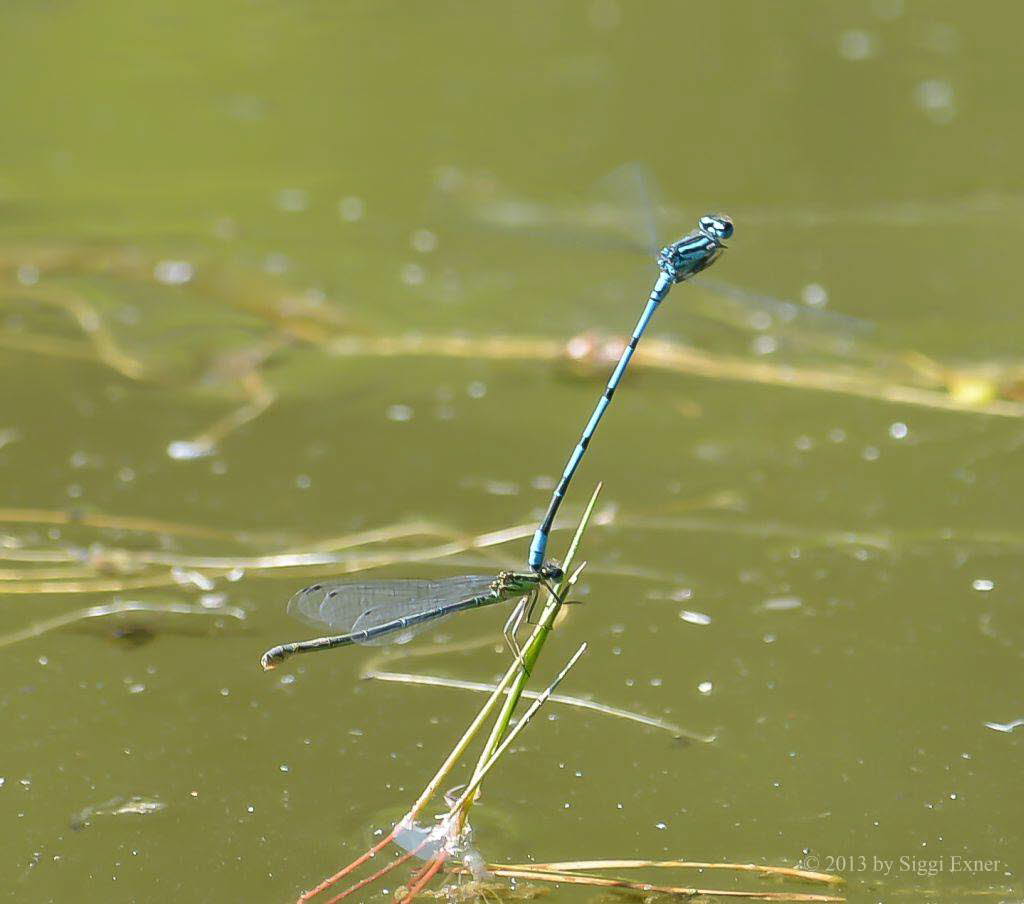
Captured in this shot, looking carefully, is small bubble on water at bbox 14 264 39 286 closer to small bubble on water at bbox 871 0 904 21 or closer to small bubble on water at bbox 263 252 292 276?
small bubble on water at bbox 263 252 292 276

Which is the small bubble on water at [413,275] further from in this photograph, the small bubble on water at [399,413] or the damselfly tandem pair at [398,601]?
the damselfly tandem pair at [398,601]

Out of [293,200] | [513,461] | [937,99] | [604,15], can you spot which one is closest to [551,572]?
[513,461]

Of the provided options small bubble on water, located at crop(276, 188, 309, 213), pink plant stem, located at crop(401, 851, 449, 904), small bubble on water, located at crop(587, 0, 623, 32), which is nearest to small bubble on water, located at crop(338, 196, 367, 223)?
small bubble on water, located at crop(276, 188, 309, 213)

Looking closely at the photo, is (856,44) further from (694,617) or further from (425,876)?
(425,876)

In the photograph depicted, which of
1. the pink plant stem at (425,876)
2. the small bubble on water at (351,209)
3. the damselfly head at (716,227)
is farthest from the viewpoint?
the small bubble on water at (351,209)

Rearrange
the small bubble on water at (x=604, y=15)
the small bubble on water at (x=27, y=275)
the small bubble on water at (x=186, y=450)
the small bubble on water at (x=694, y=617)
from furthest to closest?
the small bubble on water at (x=604, y=15), the small bubble on water at (x=27, y=275), the small bubble on water at (x=186, y=450), the small bubble on water at (x=694, y=617)

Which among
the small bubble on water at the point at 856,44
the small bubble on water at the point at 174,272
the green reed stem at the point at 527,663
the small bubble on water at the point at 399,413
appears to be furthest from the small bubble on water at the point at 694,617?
the small bubble on water at the point at 856,44

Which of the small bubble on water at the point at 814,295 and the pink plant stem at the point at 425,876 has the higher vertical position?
the small bubble on water at the point at 814,295

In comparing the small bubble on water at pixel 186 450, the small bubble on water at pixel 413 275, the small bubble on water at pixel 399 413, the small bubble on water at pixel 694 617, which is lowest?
the small bubble on water at pixel 694 617
